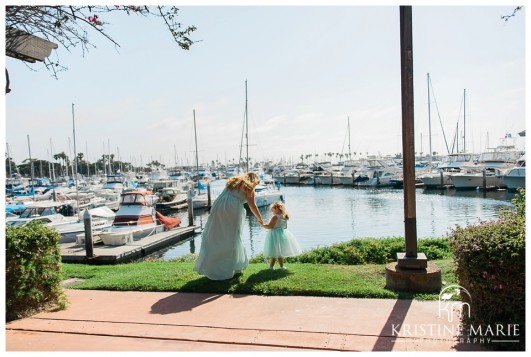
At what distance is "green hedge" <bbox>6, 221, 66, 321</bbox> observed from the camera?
490 cm

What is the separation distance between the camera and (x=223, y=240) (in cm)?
661

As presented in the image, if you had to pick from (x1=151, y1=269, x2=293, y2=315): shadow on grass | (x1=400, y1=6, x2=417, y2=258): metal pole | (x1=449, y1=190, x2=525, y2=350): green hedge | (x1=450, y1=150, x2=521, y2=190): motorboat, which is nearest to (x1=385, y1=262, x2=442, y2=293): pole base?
(x1=400, y1=6, x2=417, y2=258): metal pole

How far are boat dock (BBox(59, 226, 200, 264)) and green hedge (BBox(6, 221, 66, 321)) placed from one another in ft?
38.5

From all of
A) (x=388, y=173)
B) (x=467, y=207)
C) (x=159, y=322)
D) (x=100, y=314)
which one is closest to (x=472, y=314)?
(x=159, y=322)

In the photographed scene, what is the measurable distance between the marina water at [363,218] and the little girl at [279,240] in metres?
11.5

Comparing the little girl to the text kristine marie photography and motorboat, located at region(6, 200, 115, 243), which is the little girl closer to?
the text kristine marie photography

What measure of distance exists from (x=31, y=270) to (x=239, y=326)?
2.51 meters

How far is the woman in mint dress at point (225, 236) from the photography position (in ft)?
21.5

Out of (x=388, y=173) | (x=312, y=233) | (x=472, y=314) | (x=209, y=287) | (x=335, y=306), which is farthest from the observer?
(x=388, y=173)

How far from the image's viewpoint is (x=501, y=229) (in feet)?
13.0

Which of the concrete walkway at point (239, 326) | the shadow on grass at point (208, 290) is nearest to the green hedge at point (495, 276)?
the concrete walkway at point (239, 326)

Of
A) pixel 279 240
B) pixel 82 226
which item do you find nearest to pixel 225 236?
pixel 279 240
